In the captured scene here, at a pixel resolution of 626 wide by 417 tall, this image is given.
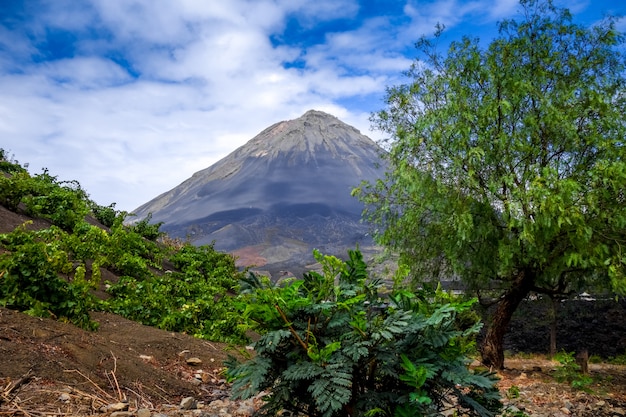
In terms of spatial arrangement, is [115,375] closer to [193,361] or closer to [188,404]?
→ [188,404]

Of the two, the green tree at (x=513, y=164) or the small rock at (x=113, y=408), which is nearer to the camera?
the small rock at (x=113, y=408)

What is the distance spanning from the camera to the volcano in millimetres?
92750

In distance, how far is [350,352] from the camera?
7.98 feet

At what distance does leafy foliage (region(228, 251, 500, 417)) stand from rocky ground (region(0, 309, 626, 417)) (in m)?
0.36

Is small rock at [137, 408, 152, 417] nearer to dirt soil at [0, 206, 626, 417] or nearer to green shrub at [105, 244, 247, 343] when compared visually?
dirt soil at [0, 206, 626, 417]

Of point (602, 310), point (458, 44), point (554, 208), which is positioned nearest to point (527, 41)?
point (458, 44)

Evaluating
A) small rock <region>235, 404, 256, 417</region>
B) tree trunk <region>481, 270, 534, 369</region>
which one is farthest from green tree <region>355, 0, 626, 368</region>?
small rock <region>235, 404, 256, 417</region>

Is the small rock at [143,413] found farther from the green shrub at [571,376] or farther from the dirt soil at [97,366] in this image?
the green shrub at [571,376]

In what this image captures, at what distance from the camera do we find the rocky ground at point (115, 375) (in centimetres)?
363

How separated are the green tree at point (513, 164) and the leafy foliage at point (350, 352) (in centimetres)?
622

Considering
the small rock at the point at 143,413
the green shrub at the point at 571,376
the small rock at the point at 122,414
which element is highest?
the small rock at the point at 122,414

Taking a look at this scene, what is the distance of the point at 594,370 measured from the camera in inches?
444

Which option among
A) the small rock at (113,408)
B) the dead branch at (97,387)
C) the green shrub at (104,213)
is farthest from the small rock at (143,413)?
the green shrub at (104,213)

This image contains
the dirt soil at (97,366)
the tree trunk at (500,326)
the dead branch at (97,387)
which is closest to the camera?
the dirt soil at (97,366)
